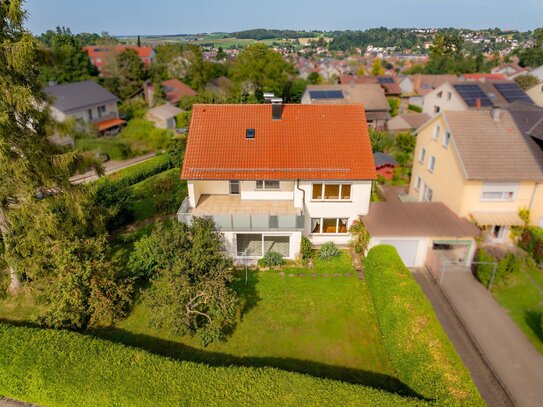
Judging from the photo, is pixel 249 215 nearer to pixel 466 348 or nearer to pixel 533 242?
pixel 466 348

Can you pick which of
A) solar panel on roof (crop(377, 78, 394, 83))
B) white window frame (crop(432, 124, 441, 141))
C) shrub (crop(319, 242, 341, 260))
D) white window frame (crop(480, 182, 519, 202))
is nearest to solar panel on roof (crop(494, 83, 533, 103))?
white window frame (crop(432, 124, 441, 141))

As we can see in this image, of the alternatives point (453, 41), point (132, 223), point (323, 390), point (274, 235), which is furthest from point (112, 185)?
point (453, 41)

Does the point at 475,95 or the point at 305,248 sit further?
the point at 475,95

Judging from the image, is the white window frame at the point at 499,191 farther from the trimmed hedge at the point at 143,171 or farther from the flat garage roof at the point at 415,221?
the trimmed hedge at the point at 143,171

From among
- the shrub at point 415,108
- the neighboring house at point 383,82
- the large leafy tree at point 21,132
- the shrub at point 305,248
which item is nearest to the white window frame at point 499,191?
the shrub at point 305,248

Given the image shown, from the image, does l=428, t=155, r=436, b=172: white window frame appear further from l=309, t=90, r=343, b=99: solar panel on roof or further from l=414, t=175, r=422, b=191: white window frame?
l=309, t=90, r=343, b=99: solar panel on roof

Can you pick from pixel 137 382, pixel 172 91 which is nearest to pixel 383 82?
pixel 172 91
